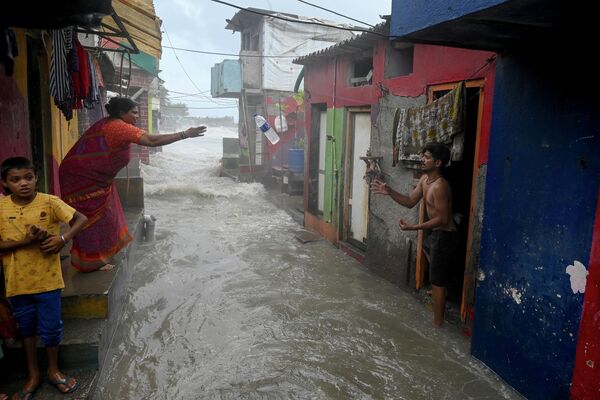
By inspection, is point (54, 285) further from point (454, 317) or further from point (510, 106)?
point (454, 317)

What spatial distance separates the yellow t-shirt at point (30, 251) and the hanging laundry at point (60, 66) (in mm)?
2216

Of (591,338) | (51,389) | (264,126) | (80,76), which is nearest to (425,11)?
(591,338)

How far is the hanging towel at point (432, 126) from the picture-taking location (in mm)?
4648

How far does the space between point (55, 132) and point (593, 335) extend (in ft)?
21.4

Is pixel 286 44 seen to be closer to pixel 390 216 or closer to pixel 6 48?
pixel 390 216

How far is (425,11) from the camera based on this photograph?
3.06 metres

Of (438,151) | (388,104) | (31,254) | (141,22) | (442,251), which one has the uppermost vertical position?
(141,22)

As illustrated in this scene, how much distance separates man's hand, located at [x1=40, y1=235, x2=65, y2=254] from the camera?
3010 millimetres

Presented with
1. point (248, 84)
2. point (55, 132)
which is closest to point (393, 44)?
Result: point (55, 132)

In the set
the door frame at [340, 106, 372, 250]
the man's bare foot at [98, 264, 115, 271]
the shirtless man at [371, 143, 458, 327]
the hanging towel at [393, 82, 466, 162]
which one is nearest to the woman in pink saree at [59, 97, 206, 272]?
the man's bare foot at [98, 264, 115, 271]

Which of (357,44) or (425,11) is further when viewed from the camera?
(357,44)

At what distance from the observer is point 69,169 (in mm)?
4168

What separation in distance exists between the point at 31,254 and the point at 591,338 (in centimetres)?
377

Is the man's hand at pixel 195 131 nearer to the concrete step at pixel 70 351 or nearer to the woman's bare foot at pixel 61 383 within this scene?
the concrete step at pixel 70 351
